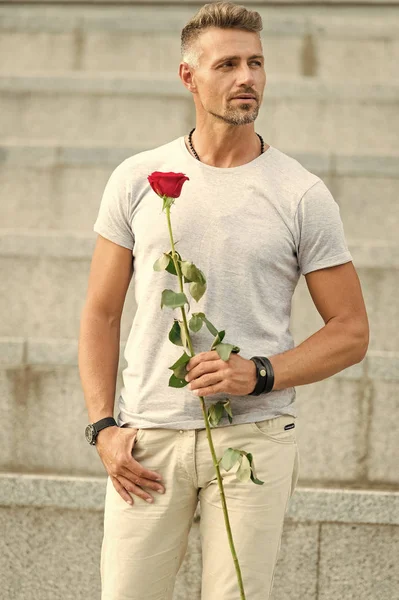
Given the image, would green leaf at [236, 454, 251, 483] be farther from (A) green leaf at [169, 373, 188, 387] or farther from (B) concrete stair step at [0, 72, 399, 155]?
(B) concrete stair step at [0, 72, 399, 155]

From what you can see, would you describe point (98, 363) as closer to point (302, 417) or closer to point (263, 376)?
point (263, 376)

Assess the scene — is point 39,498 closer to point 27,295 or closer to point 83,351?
point 27,295

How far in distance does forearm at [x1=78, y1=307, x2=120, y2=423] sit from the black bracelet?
51cm

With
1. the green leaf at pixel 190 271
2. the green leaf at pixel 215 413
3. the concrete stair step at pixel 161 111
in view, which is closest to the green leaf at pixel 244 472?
the green leaf at pixel 215 413

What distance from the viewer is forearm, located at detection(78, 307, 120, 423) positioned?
2910 mm

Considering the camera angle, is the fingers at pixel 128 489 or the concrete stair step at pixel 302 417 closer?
the fingers at pixel 128 489

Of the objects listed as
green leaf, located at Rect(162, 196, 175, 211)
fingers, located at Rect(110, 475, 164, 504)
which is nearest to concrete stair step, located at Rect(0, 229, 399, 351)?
fingers, located at Rect(110, 475, 164, 504)

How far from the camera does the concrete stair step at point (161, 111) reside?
6066 mm

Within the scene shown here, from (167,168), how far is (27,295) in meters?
2.31

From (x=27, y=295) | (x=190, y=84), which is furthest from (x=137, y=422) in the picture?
(x=27, y=295)

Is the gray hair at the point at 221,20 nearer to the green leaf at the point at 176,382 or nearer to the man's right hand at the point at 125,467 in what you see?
the green leaf at the point at 176,382

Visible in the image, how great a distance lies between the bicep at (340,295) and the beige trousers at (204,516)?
334mm

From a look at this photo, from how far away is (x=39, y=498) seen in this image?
169 inches

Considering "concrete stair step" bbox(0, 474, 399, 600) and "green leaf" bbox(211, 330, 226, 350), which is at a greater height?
"green leaf" bbox(211, 330, 226, 350)
